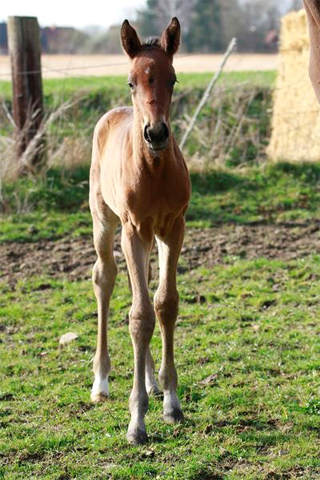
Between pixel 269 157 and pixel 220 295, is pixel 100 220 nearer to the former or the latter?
pixel 220 295

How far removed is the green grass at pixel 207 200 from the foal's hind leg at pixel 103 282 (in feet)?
12.9

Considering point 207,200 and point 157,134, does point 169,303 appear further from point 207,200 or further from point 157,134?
point 207,200

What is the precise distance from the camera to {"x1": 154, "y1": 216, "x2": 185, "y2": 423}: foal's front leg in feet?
16.0

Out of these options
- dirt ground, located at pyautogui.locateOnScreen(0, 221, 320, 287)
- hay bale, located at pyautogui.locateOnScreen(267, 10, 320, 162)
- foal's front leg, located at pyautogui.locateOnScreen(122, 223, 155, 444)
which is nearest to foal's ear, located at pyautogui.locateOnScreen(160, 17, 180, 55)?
foal's front leg, located at pyautogui.locateOnScreen(122, 223, 155, 444)

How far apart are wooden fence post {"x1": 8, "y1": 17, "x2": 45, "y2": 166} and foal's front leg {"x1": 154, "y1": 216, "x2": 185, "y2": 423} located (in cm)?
624

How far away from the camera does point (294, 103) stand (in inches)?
507

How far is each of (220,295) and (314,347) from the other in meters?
1.58

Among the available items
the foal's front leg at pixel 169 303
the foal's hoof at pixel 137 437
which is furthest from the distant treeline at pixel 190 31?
the foal's hoof at pixel 137 437

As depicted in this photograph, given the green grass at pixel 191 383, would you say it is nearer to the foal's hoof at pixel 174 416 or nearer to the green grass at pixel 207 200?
the foal's hoof at pixel 174 416

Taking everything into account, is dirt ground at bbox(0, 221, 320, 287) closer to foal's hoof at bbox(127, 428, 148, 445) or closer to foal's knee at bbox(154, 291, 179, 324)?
foal's knee at bbox(154, 291, 179, 324)

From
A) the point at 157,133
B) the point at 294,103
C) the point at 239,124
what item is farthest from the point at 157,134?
the point at 294,103

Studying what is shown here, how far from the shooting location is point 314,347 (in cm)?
601

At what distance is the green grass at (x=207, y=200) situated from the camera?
32.6 feet

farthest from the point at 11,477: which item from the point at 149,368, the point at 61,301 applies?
Answer: the point at 61,301
